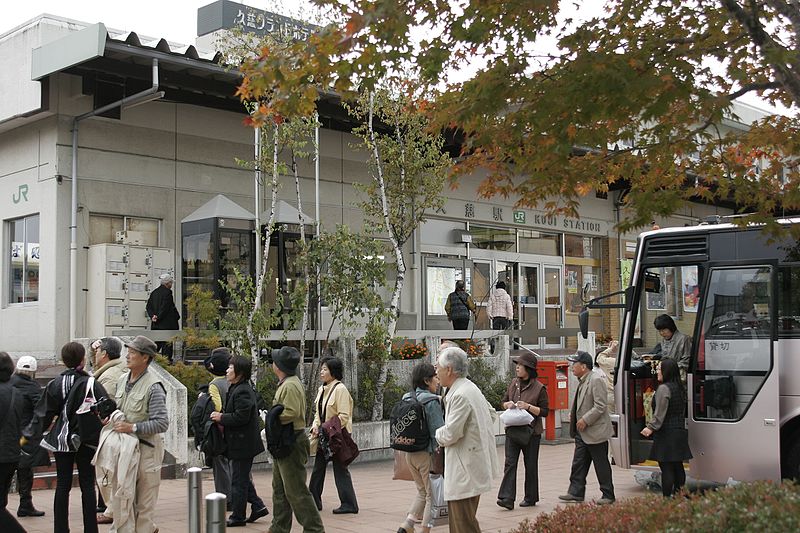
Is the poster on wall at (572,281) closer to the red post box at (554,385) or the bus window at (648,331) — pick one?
the red post box at (554,385)

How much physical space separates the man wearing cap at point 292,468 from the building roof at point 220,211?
9970mm

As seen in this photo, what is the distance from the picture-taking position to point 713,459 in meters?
10.7

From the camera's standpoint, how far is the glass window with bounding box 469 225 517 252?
26.5 m

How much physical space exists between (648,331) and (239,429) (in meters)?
5.28

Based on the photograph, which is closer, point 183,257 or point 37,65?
point 37,65

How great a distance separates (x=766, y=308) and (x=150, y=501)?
6.94m

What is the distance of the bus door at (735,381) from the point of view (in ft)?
34.2

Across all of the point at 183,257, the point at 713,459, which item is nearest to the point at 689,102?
the point at 713,459

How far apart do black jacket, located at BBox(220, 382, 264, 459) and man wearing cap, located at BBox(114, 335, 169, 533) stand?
120cm

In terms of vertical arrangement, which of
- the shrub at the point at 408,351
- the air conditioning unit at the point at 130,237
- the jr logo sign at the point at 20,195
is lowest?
the shrub at the point at 408,351

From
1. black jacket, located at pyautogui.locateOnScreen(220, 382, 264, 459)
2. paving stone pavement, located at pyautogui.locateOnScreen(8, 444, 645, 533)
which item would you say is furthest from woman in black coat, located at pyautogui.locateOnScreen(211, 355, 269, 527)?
paving stone pavement, located at pyautogui.locateOnScreen(8, 444, 645, 533)

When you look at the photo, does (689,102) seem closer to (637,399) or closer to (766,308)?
(766,308)

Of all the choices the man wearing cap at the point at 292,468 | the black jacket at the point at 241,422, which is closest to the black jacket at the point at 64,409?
the black jacket at the point at 241,422

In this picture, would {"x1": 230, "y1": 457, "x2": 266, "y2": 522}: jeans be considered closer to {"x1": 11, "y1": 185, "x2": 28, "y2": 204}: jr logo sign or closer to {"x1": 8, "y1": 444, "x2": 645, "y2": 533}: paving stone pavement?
{"x1": 8, "y1": 444, "x2": 645, "y2": 533}: paving stone pavement
